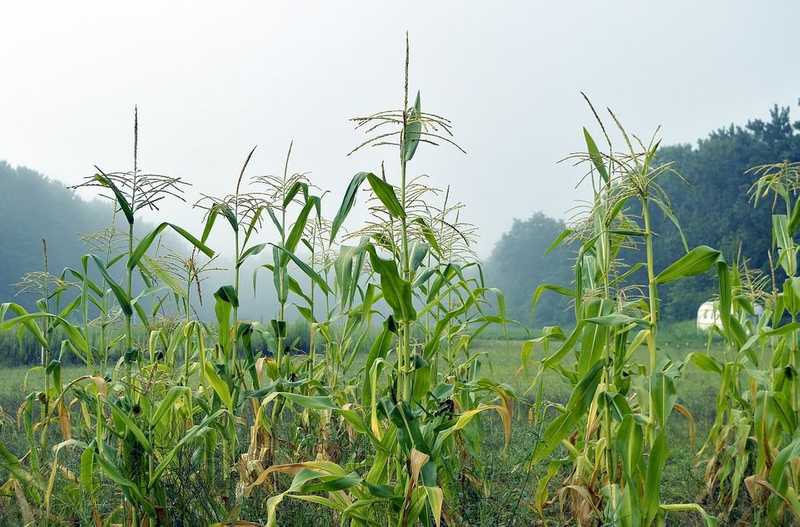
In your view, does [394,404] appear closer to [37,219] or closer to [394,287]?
[394,287]

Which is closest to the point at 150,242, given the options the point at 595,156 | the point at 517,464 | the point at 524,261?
the point at 595,156

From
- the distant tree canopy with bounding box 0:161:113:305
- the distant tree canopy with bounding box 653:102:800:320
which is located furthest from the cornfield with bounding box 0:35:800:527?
the distant tree canopy with bounding box 0:161:113:305

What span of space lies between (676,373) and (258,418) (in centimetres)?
155

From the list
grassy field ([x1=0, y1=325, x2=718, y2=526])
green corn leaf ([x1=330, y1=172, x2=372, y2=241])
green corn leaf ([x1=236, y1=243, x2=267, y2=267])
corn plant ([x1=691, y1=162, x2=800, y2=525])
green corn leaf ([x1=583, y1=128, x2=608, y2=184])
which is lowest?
grassy field ([x1=0, y1=325, x2=718, y2=526])

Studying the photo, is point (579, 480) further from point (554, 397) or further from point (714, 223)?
point (714, 223)

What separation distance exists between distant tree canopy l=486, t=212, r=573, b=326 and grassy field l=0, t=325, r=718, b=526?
1016 inches

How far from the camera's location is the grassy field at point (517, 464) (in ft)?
9.29

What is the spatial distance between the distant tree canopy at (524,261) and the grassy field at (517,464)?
25814 millimetres

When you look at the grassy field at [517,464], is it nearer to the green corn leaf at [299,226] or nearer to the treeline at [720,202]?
the green corn leaf at [299,226]

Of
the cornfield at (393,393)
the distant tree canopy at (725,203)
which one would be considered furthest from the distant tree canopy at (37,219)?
the cornfield at (393,393)

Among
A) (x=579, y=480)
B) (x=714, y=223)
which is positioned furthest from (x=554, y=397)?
(x=714, y=223)

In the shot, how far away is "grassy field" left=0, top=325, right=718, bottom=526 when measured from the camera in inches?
111

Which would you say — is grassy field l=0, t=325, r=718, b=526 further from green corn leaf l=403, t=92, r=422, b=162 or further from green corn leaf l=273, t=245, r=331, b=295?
green corn leaf l=403, t=92, r=422, b=162

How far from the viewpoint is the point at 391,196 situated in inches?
79.7
